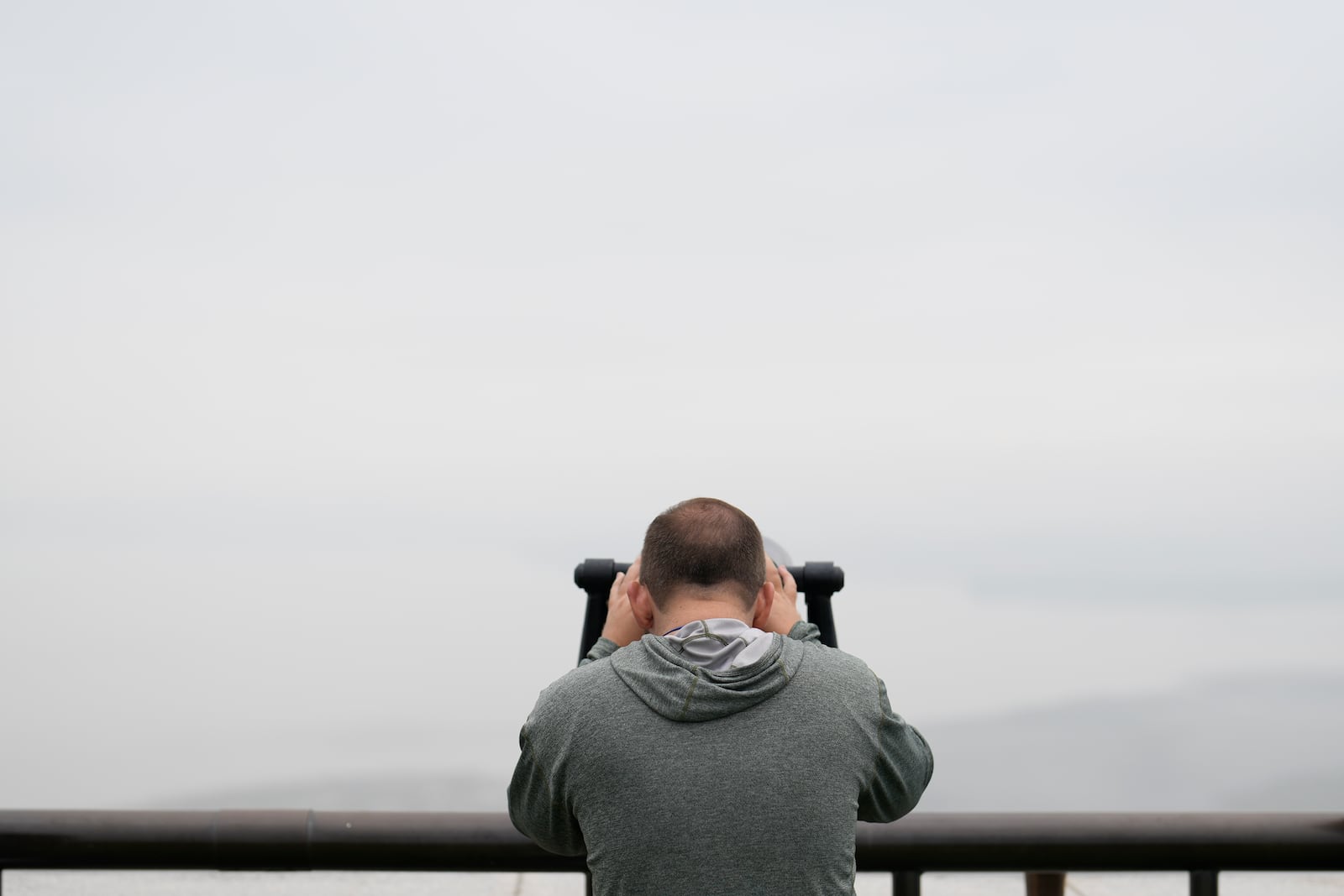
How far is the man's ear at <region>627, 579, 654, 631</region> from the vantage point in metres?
1.56

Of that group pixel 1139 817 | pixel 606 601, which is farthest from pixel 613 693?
pixel 1139 817

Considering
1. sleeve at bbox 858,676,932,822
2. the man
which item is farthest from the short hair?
sleeve at bbox 858,676,932,822

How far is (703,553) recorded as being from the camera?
1.47 meters

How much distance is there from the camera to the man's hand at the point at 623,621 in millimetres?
1587

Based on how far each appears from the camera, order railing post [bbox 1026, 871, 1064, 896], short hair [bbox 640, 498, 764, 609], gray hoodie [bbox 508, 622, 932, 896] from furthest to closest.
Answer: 1. railing post [bbox 1026, 871, 1064, 896]
2. short hair [bbox 640, 498, 764, 609]
3. gray hoodie [bbox 508, 622, 932, 896]

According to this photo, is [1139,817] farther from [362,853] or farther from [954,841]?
[362,853]

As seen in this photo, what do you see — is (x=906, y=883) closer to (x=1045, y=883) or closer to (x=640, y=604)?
(x=1045, y=883)

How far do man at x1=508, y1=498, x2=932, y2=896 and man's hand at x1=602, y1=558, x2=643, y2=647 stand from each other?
101 millimetres

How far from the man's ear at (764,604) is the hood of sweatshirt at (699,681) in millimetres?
189

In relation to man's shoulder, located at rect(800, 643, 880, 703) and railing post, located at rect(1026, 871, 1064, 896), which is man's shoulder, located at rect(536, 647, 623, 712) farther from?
railing post, located at rect(1026, 871, 1064, 896)

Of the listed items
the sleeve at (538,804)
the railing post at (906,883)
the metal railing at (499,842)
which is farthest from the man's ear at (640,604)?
the railing post at (906,883)

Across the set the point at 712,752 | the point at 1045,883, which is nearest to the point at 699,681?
the point at 712,752

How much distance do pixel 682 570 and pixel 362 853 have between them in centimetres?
96

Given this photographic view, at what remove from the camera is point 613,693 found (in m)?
1.34
